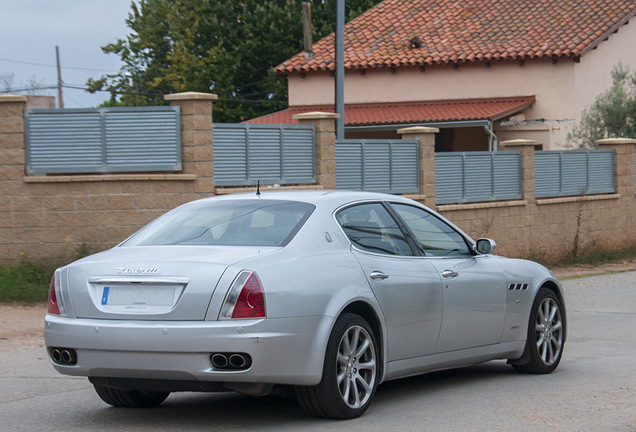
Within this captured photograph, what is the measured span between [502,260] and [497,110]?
23.0 meters

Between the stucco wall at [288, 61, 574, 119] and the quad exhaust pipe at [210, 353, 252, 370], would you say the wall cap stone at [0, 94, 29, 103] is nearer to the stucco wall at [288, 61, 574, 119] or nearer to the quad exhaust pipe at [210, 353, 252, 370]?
the quad exhaust pipe at [210, 353, 252, 370]

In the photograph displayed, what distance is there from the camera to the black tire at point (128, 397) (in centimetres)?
717

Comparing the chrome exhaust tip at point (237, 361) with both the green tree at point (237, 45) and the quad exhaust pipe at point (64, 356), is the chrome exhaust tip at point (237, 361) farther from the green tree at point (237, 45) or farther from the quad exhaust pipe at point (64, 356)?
the green tree at point (237, 45)

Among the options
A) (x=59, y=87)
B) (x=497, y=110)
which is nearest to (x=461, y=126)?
(x=497, y=110)

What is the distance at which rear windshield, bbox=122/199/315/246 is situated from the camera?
6.79m

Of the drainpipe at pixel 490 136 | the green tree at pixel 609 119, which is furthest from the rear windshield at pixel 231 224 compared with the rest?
the green tree at pixel 609 119

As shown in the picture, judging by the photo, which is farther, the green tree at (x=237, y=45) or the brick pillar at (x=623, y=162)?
the green tree at (x=237, y=45)

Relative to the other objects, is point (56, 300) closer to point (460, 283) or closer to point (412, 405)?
point (412, 405)

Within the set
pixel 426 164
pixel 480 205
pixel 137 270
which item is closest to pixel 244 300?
pixel 137 270

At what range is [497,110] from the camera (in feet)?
101

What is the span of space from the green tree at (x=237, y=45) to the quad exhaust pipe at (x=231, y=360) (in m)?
38.2

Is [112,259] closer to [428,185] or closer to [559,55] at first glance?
[428,185]

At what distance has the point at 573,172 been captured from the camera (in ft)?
76.8

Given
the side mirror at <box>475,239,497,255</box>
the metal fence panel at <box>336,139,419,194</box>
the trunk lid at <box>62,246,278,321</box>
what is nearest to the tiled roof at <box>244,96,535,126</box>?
the metal fence panel at <box>336,139,419,194</box>
